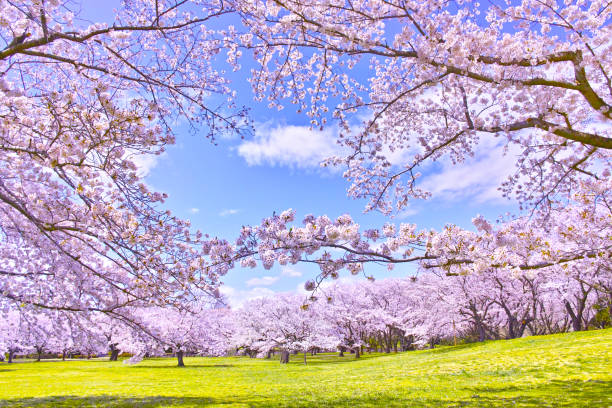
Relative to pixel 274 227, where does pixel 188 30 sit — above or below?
above

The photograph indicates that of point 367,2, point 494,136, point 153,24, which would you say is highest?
point 367,2

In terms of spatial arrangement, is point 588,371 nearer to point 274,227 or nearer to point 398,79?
point 398,79

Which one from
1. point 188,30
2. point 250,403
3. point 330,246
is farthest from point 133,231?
point 250,403

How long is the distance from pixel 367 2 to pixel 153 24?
4.31 m

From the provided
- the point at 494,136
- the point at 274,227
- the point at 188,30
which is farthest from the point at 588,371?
the point at 188,30

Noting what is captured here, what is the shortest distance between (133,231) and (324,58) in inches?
232

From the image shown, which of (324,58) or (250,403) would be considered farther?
(250,403)

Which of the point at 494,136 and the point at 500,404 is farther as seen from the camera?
the point at 494,136

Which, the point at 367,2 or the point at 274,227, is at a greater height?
the point at 367,2

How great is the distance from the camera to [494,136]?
8.34 metres

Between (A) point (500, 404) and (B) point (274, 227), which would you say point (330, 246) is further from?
(A) point (500, 404)

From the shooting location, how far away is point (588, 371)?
975 centimetres

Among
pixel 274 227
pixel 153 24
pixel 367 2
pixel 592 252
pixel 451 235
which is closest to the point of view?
pixel 274 227

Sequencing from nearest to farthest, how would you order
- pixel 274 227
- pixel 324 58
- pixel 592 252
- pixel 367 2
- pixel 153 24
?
1. pixel 274 227
2. pixel 153 24
3. pixel 367 2
4. pixel 592 252
5. pixel 324 58
